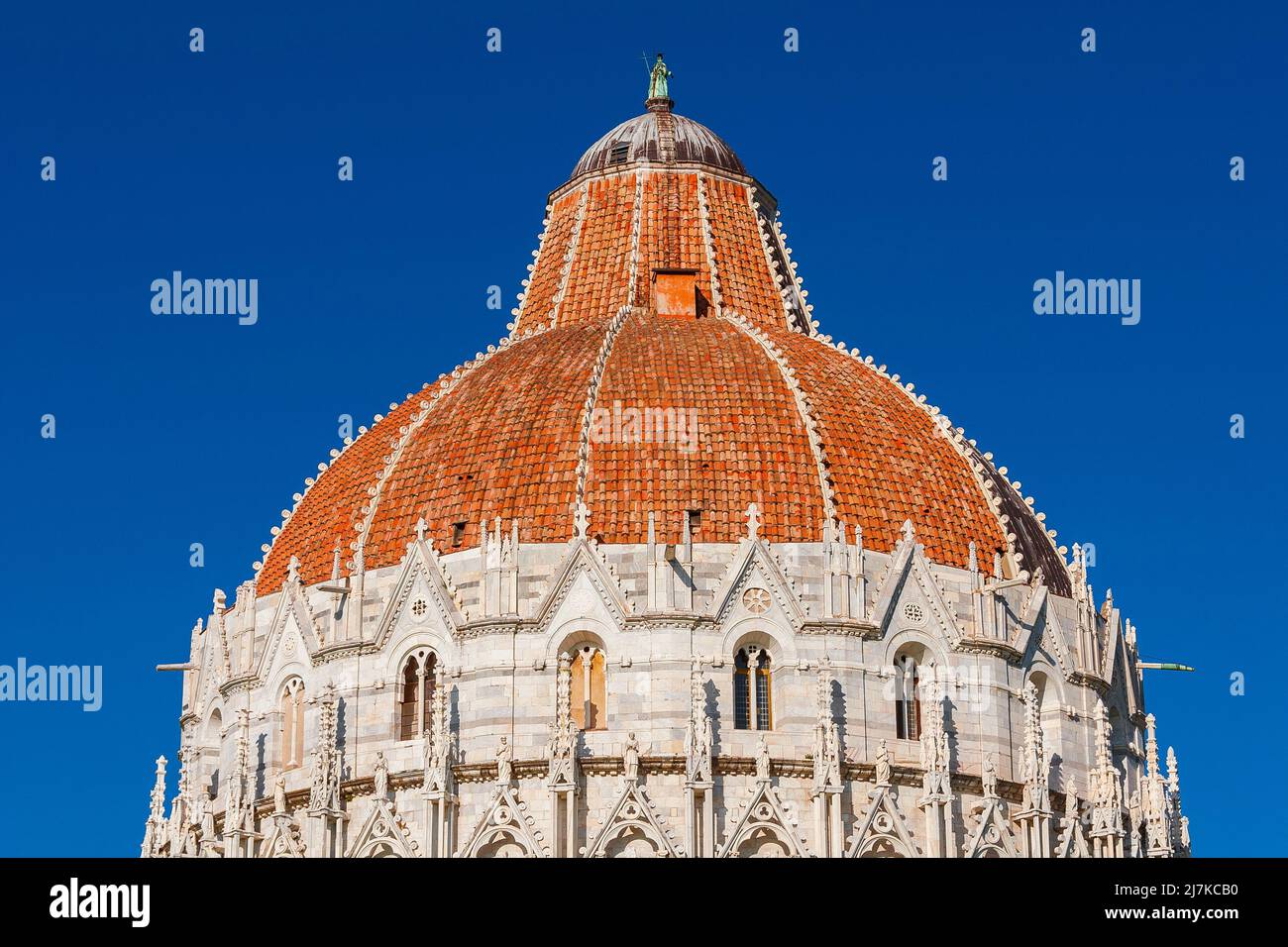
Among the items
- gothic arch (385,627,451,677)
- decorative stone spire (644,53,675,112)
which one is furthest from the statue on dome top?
gothic arch (385,627,451,677)

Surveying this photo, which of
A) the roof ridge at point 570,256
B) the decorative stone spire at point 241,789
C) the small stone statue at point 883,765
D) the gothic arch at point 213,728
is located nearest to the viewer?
the small stone statue at point 883,765

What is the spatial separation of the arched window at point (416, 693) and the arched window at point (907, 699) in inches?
497

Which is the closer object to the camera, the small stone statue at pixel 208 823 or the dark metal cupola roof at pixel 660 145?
the small stone statue at pixel 208 823

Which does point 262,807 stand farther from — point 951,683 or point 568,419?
point 951,683

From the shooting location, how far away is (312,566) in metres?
80.6

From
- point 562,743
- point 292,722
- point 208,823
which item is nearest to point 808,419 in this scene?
point 562,743

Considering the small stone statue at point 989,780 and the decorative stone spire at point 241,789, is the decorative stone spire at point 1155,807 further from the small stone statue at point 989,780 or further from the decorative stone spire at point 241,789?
the decorative stone spire at point 241,789

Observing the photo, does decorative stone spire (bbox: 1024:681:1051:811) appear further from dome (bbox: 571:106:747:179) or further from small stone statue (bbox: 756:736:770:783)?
dome (bbox: 571:106:747:179)

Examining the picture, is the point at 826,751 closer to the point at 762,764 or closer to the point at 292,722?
the point at 762,764

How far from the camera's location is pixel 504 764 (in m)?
72.9

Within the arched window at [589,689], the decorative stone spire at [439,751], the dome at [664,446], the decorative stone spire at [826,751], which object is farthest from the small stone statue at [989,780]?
the decorative stone spire at [439,751]

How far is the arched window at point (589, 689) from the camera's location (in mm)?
74500

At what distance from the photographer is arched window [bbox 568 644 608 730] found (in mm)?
74500
